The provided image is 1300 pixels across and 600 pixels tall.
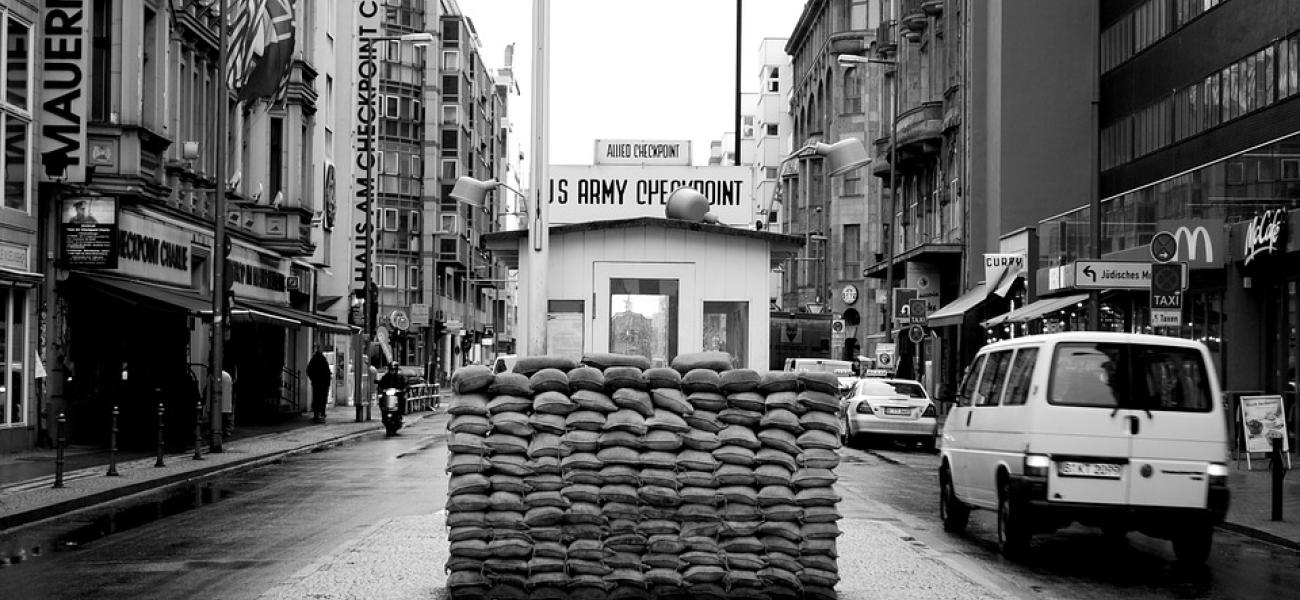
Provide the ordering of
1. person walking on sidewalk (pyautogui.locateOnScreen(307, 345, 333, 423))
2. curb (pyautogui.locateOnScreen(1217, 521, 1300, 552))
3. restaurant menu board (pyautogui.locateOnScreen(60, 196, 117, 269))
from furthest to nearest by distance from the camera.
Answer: person walking on sidewalk (pyautogui.locateOnScreen(307, 345, 333, 423)), restaurant menu board (pyautogui.locateOnScreen(60, 196, 117, 269)), curb (pyautogui.locateOnScreen(1217, 521, 1300, 552))

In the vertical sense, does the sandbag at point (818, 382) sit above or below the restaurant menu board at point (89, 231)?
below

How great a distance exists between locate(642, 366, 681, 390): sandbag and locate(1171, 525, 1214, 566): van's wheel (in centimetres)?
548

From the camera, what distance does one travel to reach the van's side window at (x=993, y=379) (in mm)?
14305

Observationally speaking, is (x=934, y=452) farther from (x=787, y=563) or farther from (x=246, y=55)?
(x=787, y=563)

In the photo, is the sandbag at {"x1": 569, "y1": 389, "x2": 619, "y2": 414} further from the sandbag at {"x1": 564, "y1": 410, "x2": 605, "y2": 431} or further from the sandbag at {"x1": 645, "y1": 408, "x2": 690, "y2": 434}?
the sandbag at {"x1": 645, "y1": 408, "x2": 690, "y2": 434}

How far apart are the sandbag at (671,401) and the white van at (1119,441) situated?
4.20 meters

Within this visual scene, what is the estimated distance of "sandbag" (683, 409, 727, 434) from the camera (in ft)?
32.7

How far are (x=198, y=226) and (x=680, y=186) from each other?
2257 centimetres

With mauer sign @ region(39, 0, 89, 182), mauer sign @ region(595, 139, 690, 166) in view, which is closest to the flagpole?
mauer sign @ region(39, 0, 89, 182)

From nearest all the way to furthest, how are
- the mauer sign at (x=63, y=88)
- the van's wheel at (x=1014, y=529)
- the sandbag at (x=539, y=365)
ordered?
the sandbag at (x=539, y=365)
the van's wheel at (x=1014, y=529)
the mauer sign at (x=63, y=88)

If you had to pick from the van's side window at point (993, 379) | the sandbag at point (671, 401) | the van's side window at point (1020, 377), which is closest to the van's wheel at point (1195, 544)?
the van's side window at point (1020, 377)

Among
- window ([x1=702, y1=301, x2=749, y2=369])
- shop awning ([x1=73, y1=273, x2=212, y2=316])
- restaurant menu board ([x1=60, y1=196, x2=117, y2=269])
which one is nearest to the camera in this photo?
window ([x1=702, y1=301, x2=749, y2=369])

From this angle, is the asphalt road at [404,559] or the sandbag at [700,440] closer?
the sandbag at [700,440]

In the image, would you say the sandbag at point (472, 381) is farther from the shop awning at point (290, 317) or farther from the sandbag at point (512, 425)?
the shop awning at point (290, 317)
